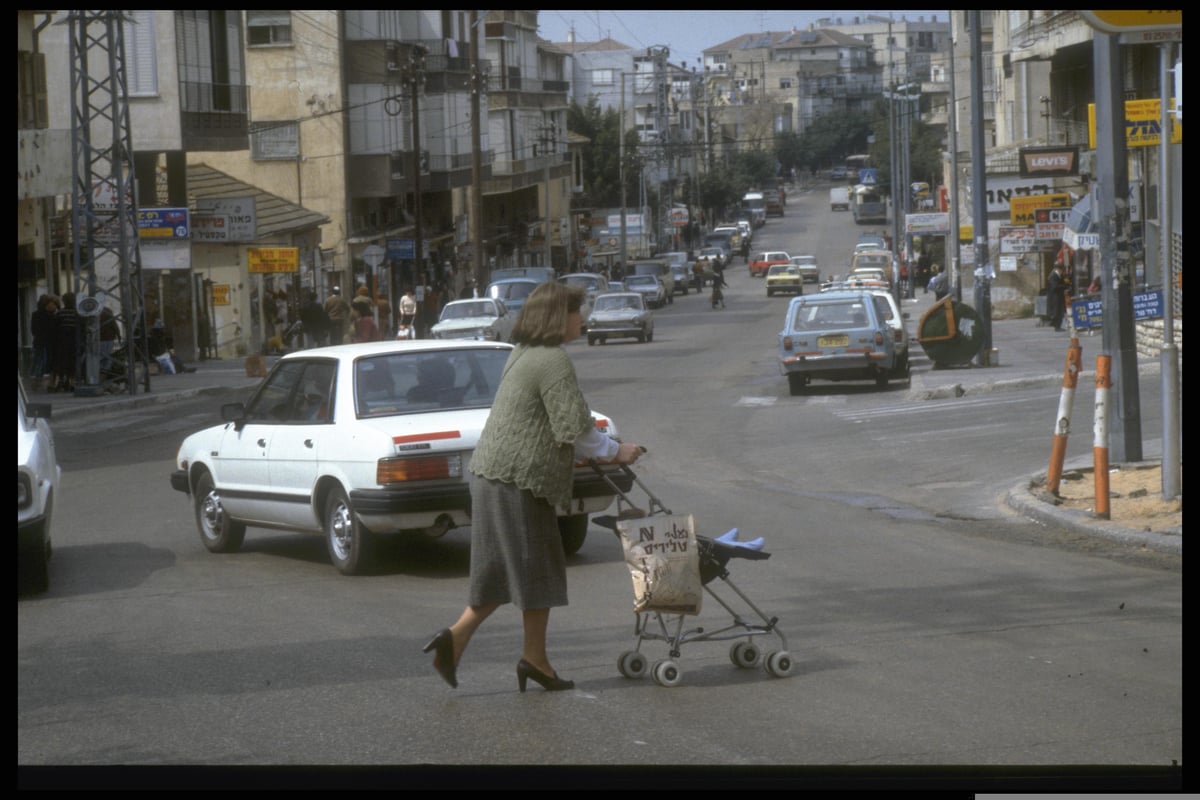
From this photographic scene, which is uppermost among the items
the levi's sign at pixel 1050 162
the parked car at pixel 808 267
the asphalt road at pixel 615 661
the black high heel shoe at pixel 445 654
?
the levi's sign at pixel 1050 162

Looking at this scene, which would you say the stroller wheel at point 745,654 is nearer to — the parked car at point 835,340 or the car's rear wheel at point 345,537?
the car's rear wheel at point 345,537

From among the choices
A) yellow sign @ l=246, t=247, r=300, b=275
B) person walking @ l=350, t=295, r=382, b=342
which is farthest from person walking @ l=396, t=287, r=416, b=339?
person walking @ l=350, t=295, r=382, b=342

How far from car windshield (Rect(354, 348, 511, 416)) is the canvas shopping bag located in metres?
3.06

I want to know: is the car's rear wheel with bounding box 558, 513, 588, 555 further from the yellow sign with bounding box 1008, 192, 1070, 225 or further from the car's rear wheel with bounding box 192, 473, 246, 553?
the yellow sign with bounding box 1008, 192, 1070, 225

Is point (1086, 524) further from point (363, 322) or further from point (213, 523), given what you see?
point (363, 322)

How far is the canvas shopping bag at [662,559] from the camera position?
6.71 m

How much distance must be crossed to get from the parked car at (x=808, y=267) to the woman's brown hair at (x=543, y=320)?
18.9 m

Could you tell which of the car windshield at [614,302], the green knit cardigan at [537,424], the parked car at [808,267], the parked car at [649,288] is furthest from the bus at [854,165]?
the car windshield at [614,302]

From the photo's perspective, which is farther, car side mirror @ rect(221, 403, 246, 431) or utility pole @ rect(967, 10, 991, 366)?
utility pole @ rect(967, 10, 991, 366)

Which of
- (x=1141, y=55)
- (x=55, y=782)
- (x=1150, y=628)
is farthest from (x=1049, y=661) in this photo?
(x=1141, y=55)

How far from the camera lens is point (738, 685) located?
7.03m

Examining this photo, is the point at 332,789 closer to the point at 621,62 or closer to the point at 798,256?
the point at 621,62

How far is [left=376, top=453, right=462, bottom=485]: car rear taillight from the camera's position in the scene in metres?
9.24

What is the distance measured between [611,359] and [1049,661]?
66.0ft
